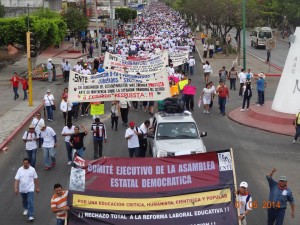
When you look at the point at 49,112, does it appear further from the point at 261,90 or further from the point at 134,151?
the point at 261,90

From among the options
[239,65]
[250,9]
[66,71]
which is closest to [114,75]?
[66,71]

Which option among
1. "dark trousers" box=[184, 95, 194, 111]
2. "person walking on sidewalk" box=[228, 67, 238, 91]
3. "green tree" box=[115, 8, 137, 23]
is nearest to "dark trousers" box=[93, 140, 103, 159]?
"dark trousers" box=[184, 95, 194, 111]

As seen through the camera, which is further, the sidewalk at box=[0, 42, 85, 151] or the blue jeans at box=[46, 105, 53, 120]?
the blue jeans at box=[46, 105, 53, 120]

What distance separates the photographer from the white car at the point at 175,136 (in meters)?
14.8

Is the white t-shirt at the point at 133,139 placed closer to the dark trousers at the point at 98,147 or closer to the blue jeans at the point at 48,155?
the dark trousers at the point at 98,147

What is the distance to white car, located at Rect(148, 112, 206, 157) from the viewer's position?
1476 centimetres

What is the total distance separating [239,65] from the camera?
42469mm

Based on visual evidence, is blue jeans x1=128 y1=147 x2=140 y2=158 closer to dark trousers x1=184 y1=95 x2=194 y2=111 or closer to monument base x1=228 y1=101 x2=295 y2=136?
monument base x1=228 y1=101 x2=295 y2=136

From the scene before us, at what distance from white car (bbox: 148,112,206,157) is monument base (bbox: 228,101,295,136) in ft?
18.0

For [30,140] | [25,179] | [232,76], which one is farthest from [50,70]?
[25,179]

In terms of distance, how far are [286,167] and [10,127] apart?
10.7m

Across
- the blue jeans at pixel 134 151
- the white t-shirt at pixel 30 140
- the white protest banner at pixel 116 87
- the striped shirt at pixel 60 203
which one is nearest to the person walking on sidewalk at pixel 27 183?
the striped shirt at pixel 60 203

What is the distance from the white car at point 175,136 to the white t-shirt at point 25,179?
3.92 meters

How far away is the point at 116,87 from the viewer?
63.7ft
